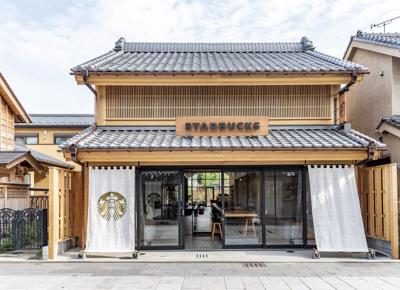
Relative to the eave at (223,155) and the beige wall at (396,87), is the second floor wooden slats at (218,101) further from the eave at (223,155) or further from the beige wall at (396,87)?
the beige wall at (396,87)

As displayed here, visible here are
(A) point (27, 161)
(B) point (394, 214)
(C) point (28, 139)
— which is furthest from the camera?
(C) point (28, 139)

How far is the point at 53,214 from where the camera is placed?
10.9 metres

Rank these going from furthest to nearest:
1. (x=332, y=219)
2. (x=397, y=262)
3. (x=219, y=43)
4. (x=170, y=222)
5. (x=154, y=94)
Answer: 1. (x=219, y=43)
2. (x=154, y=94)
3. (x=170, y=222)
4. (x=332, y=219)
5. (x=397, y=262)

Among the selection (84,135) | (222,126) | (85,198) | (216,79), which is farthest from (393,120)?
(85,198)

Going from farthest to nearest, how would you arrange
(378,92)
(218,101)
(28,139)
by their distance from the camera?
(28,139), (378,92), (218,101)

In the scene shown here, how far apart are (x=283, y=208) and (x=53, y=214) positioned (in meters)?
6.56

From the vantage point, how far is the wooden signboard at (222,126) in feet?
39.2

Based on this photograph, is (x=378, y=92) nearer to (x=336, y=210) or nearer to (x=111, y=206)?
(x=336, y=210)

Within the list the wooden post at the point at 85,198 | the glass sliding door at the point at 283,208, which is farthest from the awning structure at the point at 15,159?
the glass sliding door at the point at 283,208

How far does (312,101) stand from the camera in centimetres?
1263

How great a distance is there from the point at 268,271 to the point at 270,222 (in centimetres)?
263

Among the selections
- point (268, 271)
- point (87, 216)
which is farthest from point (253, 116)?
point (87, 216)

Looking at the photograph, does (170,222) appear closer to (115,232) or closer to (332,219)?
(115,232)

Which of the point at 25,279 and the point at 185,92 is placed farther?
the point at 185,92
